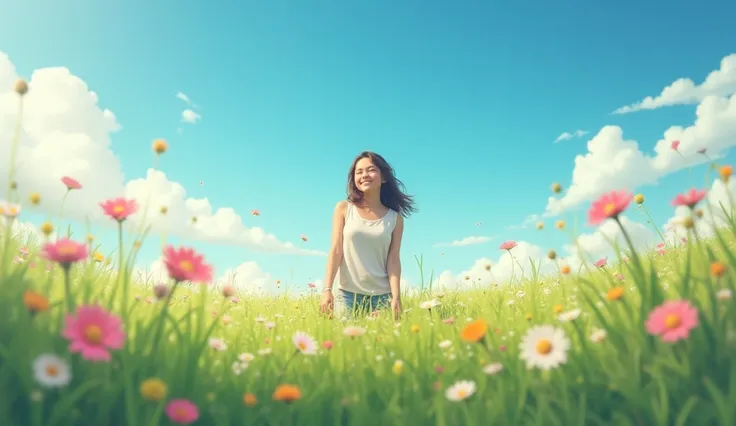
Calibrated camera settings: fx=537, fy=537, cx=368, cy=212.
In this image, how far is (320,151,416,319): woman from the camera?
7324mm

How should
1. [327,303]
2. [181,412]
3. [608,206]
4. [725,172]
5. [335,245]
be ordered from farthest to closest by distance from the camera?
[335,245], [327,303], [725,172], [608,206], [181,412]

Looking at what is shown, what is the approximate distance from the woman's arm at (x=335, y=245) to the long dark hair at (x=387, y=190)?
0.24 metres

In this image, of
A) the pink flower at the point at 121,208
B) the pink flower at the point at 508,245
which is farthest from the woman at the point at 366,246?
the pink flower at the point at 121,208

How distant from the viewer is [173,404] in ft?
6.39

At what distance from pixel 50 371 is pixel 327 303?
497 cm

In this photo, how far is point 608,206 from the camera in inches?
93.7

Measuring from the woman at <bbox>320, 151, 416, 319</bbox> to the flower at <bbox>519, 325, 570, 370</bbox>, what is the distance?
4897mm

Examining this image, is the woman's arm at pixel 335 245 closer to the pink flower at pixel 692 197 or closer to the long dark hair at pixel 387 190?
the long dark hair at pixel 387 190

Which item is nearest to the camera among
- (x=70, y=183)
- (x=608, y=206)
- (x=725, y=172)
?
(x=608, y=206)

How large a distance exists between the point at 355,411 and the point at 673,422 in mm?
1269

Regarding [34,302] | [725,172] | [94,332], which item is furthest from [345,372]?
[725,172]

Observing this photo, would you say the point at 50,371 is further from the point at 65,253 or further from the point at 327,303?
the point at 327,303

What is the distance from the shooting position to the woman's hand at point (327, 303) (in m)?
6.63

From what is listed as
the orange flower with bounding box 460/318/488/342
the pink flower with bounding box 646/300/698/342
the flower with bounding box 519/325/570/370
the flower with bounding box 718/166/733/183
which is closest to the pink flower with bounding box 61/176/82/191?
the orange flower with bounding box 460/318/488/342
